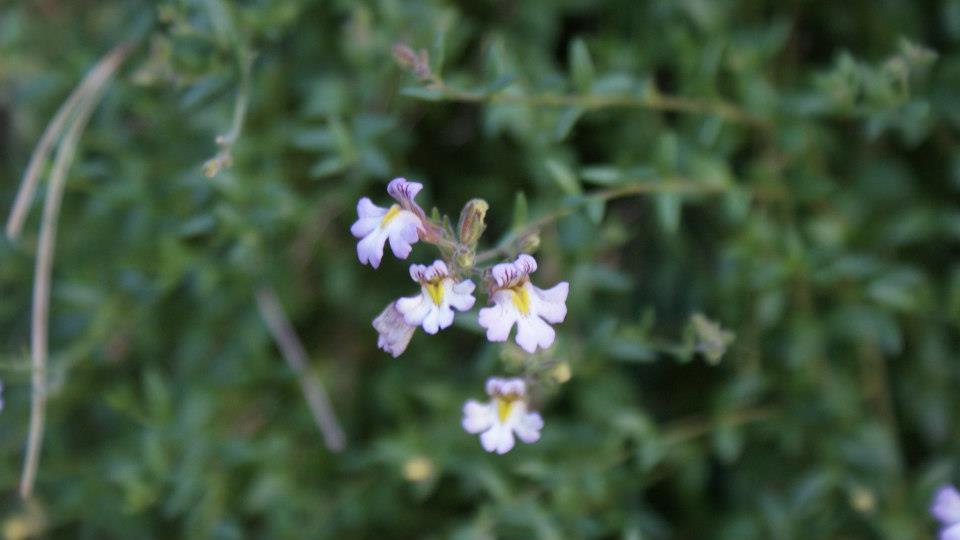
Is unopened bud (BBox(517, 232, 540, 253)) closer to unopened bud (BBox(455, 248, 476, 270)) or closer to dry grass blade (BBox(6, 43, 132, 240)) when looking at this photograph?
unopened bud (BBox(455, 248, 476, 270))

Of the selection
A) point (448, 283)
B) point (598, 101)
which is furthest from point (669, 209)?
point (448, 283)

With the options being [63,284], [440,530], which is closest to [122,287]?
[63,284]

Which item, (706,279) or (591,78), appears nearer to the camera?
(591,78)

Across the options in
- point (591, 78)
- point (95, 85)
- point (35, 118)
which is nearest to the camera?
point (591, 78)

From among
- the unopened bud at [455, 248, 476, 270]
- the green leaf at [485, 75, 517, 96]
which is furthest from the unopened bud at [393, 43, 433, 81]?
the unopened bud at [455, 248, 476, 270]

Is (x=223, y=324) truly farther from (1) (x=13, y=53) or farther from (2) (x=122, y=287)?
(1) (x=13, y=53)

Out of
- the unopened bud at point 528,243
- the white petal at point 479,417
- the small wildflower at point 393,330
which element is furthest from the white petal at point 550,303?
the white petal at point 479,417

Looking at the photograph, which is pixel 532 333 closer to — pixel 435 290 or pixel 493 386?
pixel 435 290
